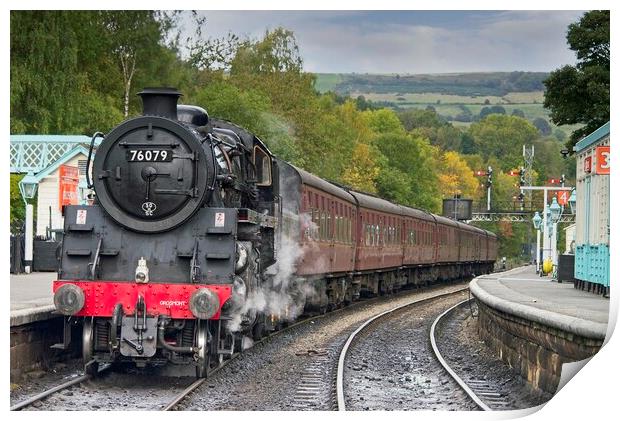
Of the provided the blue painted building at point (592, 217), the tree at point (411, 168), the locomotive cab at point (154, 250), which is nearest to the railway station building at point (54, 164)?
→ the blue painted building at point (592, 217)

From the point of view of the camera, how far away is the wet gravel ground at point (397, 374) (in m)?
12.7

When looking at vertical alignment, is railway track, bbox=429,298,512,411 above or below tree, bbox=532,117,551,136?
below

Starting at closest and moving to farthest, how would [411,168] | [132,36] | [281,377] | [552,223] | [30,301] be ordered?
1. [281,377]
2. [30,301]
3. [132,36]
4. [552,223]
5. [411,168]

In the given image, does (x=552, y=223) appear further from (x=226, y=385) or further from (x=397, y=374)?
(x=226, y=385)

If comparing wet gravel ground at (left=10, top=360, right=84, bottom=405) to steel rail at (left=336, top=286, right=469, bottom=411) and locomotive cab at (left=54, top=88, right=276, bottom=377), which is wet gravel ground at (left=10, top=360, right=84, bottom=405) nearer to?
locomotive cab at (left=54, top=88, right=276, bottom=377)

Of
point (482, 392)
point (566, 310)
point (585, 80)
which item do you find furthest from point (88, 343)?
point (585, 80)

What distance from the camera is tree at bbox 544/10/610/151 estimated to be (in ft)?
117

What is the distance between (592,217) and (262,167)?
10.0 m

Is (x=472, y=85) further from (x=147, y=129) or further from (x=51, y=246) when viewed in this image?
(x=147, y=129)

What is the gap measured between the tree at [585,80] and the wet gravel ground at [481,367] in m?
14.3

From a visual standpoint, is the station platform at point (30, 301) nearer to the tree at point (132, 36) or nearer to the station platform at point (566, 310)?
the station platform at point (566, 310)

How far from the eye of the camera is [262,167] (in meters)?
16.6

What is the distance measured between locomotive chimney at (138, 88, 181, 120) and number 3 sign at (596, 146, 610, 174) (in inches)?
336

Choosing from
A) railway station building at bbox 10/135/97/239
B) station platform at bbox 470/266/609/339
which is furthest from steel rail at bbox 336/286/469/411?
railway station building at bbox 10/135/97/239
